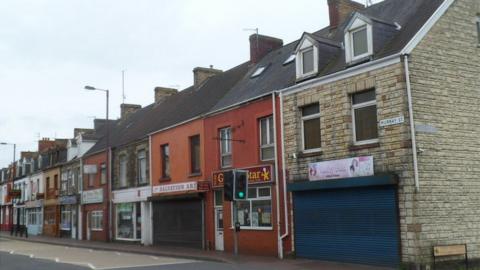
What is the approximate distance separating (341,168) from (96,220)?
23.9m

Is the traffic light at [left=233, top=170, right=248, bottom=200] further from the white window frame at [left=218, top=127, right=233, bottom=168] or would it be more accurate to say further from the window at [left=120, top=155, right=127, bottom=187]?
the window at [left=120, top=155, right=127, bottom=187]

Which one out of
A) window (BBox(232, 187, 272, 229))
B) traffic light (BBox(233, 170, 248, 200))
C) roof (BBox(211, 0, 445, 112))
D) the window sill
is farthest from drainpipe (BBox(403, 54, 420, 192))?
window (BBox(232, 187, 272, 229))

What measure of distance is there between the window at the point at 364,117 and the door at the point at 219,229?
8.45 meters

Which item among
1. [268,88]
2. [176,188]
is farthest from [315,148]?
[176,188]

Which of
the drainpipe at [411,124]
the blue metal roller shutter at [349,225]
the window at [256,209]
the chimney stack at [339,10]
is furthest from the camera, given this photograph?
the chimney stack at [339,10]

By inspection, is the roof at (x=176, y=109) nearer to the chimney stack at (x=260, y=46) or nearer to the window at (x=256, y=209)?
the chimney stack at (x=260, y=46)

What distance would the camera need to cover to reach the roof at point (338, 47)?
695 inches

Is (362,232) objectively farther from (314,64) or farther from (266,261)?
(314,64)

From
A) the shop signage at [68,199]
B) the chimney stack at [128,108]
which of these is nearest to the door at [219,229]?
the shop signage at [68,199]

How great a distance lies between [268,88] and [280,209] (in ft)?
16.3

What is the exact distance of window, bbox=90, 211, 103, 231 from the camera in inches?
1450

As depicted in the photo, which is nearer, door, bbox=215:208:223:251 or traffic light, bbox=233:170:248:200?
traffic light, bbox=233:170:248:200

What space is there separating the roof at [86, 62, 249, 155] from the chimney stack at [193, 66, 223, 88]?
372 mm

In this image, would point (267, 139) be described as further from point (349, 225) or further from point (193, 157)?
point (193, 157)
